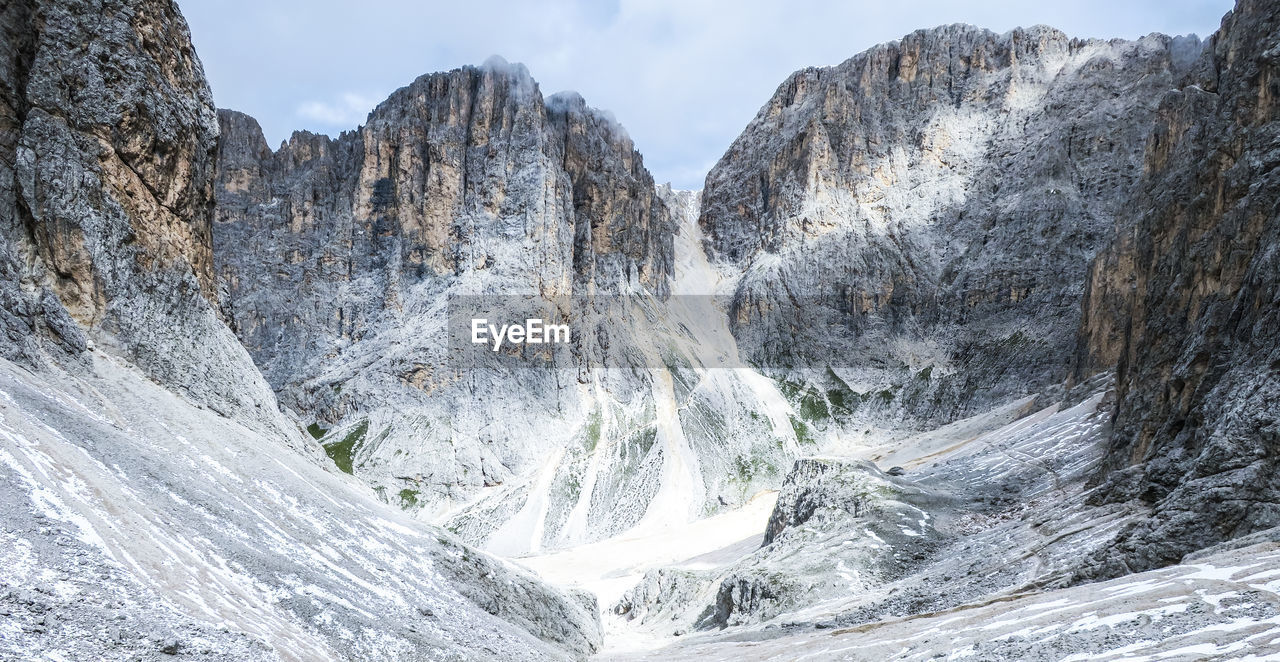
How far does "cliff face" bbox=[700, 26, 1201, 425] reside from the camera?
417 ft

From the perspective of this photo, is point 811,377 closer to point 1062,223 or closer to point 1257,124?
point 1062,223

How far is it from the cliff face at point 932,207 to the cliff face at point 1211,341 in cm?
7162

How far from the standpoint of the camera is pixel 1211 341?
106 ft

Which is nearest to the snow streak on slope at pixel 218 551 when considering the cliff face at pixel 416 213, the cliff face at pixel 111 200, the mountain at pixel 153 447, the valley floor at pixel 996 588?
the mountain at pixel 153 447

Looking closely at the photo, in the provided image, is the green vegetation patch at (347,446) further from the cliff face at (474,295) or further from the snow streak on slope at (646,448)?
the snow streak on slope at (646,448)

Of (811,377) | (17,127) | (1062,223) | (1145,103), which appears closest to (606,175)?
(811,377)

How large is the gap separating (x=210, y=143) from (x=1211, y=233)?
1894 inches

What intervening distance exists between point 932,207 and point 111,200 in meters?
137

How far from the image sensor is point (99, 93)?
3706 cm

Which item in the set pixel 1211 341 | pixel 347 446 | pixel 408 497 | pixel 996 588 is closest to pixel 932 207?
pixel 408 497

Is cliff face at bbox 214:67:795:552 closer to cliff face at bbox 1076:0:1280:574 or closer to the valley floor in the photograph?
the valley floor

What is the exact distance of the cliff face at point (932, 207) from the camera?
127125mm

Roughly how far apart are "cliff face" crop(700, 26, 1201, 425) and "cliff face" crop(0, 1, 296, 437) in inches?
3986

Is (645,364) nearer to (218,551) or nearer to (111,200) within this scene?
(111,200)
